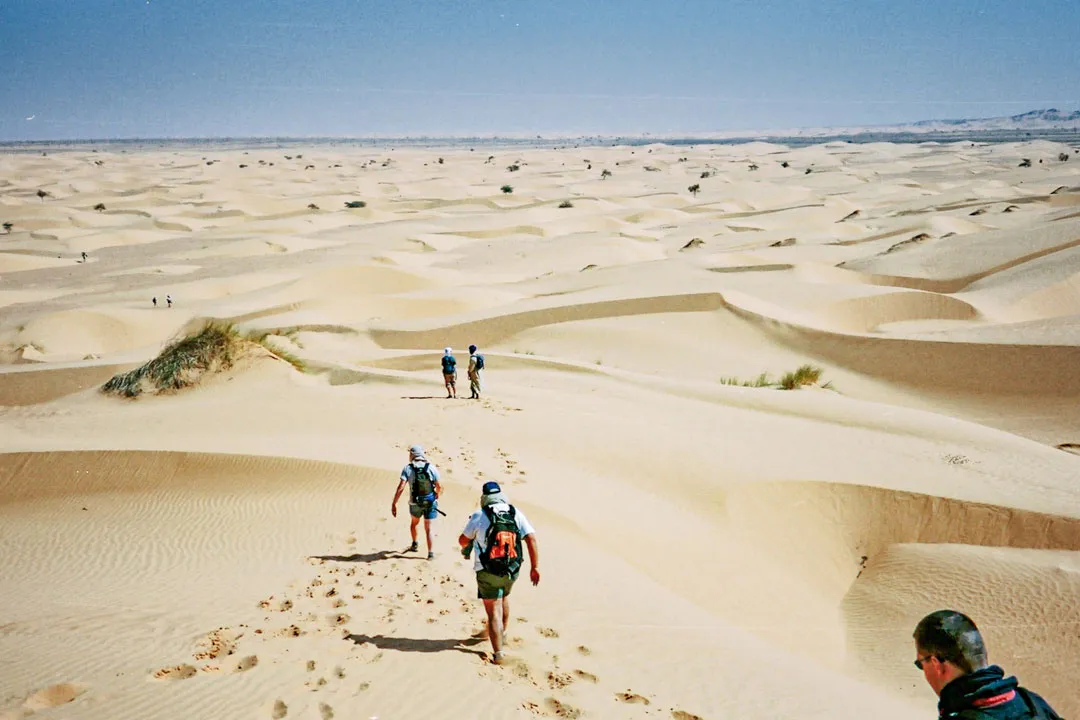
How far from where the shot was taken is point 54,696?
429 cm

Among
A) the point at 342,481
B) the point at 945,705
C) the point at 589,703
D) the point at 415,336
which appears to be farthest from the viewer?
the point at 415,336

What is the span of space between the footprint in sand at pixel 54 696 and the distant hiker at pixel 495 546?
8.09ft

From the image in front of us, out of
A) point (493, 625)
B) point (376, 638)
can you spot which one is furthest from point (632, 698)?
point (376, 638)

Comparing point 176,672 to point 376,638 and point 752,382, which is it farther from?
point 752,382

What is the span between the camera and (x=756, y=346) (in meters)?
19.4

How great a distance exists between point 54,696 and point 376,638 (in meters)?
1.90

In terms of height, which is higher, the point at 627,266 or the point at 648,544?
the point at 627,266

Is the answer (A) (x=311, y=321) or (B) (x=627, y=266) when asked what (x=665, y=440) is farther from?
(B) (x=627, y=266)

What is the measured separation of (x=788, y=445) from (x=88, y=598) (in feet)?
30.1

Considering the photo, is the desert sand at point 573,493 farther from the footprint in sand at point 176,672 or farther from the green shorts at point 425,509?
the green shorts at point 425,509

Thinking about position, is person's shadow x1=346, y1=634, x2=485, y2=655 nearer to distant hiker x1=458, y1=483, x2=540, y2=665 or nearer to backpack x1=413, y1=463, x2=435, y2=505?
distant hiker x1=458, y1=483, x2=540, y2=665

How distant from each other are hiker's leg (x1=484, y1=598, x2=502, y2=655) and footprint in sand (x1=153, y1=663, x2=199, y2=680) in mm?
1856

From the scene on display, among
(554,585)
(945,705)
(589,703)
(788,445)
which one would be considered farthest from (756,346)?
(945,705)

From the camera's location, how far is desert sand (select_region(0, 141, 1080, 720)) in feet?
15.9
